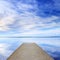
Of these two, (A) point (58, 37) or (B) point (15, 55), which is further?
(A) point (58, 37)

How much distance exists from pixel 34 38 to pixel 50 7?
42 cm

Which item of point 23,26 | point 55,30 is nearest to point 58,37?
point 55,30

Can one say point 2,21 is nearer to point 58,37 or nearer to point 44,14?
point 44,14

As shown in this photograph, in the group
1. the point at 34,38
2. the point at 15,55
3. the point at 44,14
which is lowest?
the point at 15,55

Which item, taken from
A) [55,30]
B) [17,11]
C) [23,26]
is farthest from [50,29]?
[17,11]

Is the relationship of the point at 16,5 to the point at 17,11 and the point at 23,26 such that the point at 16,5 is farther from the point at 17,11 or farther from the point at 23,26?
the point at 23,26

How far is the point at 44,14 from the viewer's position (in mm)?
1958

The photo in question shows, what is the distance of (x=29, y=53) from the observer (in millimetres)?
1763

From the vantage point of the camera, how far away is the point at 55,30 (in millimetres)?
1926

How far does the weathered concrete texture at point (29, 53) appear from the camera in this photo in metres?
1.75

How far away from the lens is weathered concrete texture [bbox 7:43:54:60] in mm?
1749

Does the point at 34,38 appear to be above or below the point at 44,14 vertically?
below

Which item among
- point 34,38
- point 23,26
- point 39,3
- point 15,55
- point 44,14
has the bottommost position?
point 15,55

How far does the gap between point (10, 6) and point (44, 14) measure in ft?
1.41
